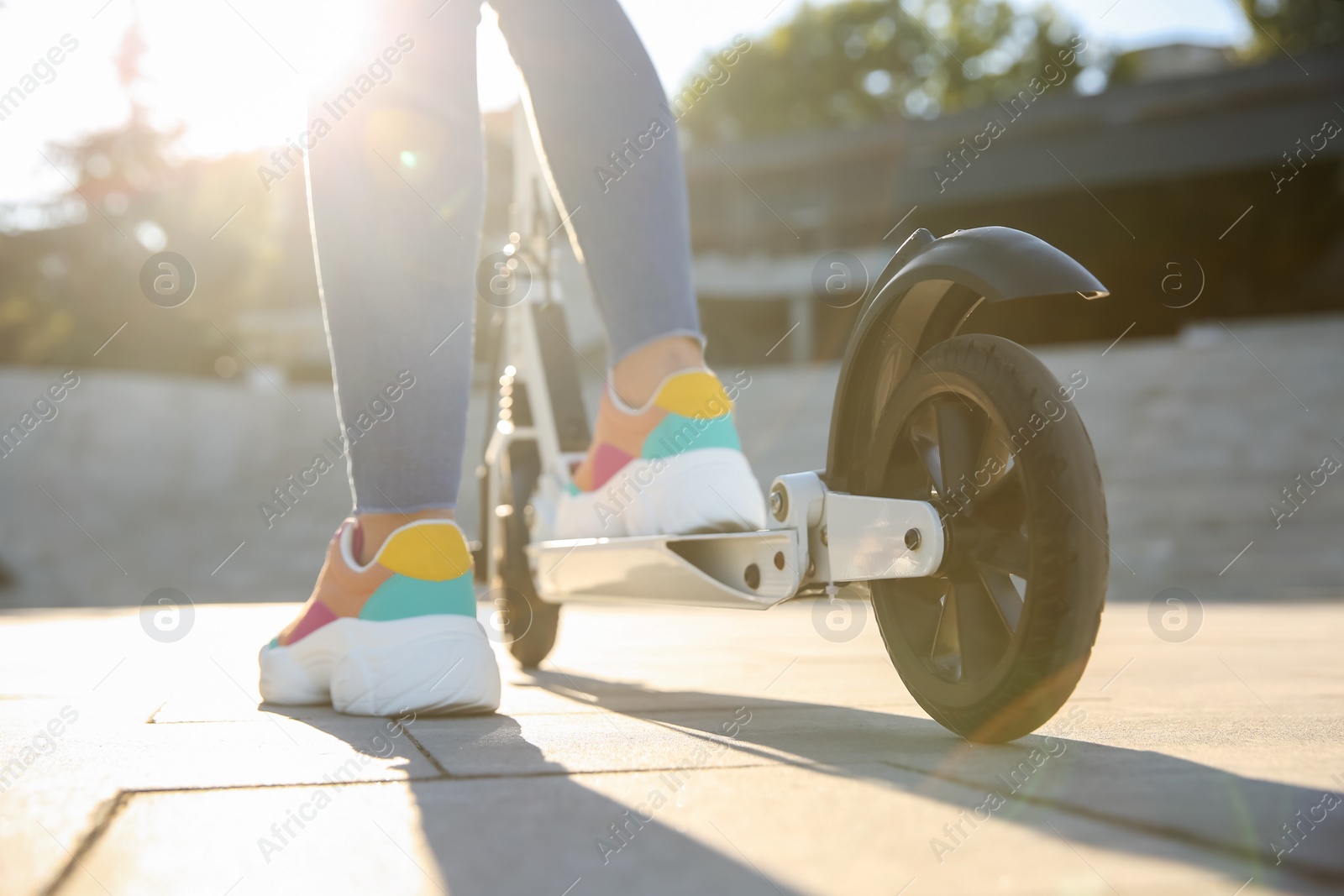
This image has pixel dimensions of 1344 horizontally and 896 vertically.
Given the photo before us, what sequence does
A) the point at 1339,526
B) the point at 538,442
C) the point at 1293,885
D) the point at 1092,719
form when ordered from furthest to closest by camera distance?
the point at 1339,526, the point at 538,442, the point at 1092,719, the point at 1293,885

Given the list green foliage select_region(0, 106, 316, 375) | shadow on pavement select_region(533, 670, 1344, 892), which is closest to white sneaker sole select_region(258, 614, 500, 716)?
shadow on pavement select_region(533, 670, 1344, 892)

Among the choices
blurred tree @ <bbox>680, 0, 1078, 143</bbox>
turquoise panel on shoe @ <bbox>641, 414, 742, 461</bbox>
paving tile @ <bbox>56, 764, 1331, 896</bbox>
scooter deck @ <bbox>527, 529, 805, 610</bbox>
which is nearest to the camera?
paving tile @ <bbox>56, 764, 1331, 896</bbox>

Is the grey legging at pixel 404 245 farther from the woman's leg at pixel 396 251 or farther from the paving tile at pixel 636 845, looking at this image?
the paving tile at pixel 636 845

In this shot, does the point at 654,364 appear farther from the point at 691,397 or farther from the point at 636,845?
the point at 636,845

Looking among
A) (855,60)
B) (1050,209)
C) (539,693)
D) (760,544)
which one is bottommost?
(1050,209)

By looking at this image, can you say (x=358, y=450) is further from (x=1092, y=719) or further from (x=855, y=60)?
(x=855, y=60)

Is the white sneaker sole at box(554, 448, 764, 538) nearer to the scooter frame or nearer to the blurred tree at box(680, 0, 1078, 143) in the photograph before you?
the scooter frame

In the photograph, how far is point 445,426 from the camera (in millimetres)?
1493

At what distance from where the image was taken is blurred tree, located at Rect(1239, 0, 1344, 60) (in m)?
28.2

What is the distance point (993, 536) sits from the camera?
117 cm

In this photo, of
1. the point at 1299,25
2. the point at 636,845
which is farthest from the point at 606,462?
the point at 1299,25

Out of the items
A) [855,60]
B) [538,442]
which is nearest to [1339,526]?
[538,442]

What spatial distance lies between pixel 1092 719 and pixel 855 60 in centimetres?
3644

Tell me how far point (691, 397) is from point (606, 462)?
20cm
